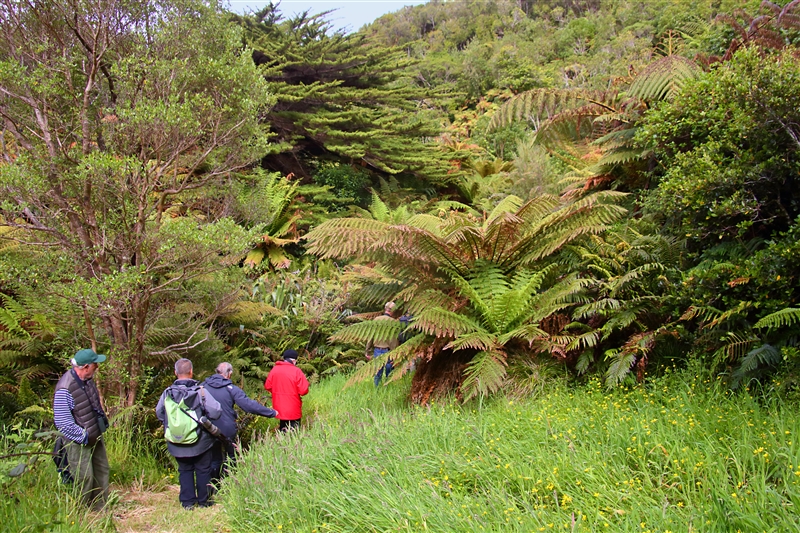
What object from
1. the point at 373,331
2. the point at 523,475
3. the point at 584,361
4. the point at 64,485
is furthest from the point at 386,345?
the point at 523,475

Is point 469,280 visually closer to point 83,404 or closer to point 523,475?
point 523,475

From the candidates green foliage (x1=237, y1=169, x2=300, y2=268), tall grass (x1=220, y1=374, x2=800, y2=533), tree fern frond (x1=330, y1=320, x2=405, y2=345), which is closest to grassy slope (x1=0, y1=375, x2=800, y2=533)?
tall grass (x1=220, y1=374, x2=800, y2=533)

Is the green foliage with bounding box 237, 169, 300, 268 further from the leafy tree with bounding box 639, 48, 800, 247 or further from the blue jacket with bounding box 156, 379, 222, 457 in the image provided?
the leafy tree with bounding box 639, 48, 800, 247

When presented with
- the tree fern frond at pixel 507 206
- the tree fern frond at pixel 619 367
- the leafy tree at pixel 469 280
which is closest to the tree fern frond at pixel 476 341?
the leafy tree at pixel 469 280

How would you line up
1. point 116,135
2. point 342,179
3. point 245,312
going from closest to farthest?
point 116,135 < point 245,312 < point 342,179

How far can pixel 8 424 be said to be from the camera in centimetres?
578

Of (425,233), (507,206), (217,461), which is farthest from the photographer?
(507,206)

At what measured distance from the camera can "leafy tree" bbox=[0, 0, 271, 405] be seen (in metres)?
5.21

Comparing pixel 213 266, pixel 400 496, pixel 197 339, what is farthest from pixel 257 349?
pixel 400 496

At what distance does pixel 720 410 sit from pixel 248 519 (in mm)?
2958

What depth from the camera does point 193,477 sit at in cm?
473

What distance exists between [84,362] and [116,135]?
272 cm

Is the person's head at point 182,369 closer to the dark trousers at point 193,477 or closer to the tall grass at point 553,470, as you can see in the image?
the dark trousers at point 193,477

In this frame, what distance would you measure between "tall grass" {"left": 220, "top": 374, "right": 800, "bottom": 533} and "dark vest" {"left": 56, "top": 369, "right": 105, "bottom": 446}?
46.6 inches
